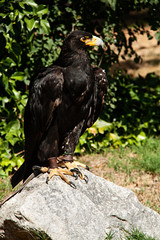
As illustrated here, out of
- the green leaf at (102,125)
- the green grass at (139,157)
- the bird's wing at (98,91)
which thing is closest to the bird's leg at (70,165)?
the bird's wing at (98,91)

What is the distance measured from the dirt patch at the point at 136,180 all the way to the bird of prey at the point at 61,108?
1.30 m

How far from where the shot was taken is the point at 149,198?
14.3 ft

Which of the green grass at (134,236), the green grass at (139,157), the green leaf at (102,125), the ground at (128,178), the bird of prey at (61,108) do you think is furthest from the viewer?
the green leaf at (102,125)

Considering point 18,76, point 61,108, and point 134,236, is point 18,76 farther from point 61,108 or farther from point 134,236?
point 134,236

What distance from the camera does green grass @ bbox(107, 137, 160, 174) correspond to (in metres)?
5.10

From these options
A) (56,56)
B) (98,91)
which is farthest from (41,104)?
(56,56)

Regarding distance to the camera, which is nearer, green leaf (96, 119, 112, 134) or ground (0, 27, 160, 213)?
ground (0, 27, 160, 213)

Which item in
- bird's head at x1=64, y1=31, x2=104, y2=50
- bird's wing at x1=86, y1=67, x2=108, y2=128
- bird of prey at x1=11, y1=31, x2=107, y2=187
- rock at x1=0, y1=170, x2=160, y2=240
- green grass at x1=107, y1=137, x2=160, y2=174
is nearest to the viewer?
rock at x1=0, y1=170, x2=160, y2=240

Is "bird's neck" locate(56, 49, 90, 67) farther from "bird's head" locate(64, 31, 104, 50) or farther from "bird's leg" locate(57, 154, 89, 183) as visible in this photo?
"bird's leg" locate(57, 154, 89, 183)

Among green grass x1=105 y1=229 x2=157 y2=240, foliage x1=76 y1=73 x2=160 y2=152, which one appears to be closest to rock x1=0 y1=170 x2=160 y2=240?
green grass x1=105 y1=229 x2=157 y2=240

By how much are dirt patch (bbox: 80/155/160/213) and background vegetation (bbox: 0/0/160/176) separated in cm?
45

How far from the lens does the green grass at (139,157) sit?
510 centimetres

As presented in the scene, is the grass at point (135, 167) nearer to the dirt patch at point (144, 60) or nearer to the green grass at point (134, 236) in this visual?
the green grass at point (134, 236)

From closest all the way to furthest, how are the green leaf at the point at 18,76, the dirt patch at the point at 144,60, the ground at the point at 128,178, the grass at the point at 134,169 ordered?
the ground at the point at 128,178
the grass at the point at 134,169
the green leaf at the point at 18,76
the dirt patch at the point at 144,60
